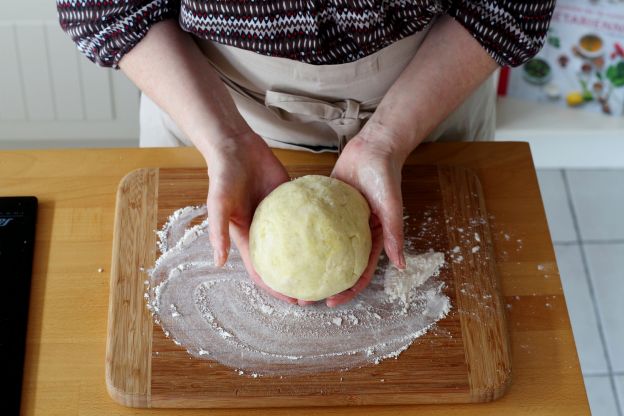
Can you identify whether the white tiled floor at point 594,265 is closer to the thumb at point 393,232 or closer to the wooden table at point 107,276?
the wooden table at point 107,276

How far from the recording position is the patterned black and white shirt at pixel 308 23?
1.07m

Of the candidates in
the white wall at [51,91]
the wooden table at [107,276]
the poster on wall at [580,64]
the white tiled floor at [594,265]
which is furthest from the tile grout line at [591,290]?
the white wall at [51,91]

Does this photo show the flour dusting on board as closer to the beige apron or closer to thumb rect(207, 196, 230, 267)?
thumb rect(207, 196, 230, 267)

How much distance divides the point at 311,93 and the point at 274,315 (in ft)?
1.23

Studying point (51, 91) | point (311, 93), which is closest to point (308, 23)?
point (311, 93)

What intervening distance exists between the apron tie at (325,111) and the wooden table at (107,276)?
0.06 metres

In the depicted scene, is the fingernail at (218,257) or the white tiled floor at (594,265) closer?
the fingernail at (218,257)

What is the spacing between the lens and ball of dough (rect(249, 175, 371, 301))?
1076 millimetres

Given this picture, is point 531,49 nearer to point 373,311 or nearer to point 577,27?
point 373,311

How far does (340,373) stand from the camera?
1046 millimetres

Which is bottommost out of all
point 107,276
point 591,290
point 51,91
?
point 591,290

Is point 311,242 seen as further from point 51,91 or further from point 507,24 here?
point 51,91

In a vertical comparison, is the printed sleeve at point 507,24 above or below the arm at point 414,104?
above

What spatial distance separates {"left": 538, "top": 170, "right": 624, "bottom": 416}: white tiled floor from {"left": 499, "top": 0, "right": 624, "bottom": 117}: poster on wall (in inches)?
11.8
